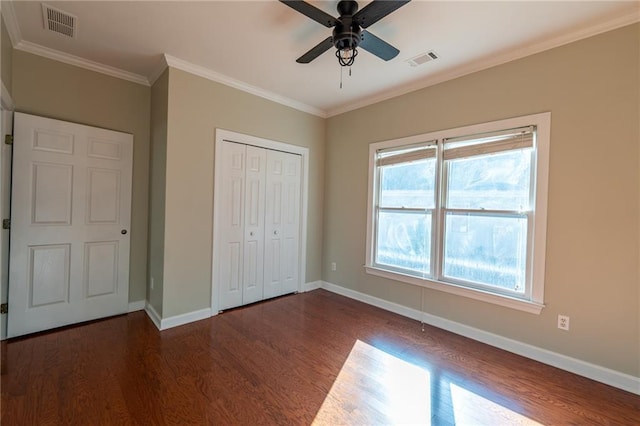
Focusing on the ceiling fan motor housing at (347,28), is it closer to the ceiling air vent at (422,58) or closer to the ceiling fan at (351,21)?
the ceiling fan at (351,21)

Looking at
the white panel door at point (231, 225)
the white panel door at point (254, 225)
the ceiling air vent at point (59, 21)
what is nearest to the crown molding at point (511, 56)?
the white panel door at point (254, 225)

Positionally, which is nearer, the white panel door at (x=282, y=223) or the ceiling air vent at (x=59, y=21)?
the ceiling air vent at (x=59, y=21)

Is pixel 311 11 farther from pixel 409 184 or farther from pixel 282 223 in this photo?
pixel 282 223

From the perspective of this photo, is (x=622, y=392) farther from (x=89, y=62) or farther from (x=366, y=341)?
(x=89, y=62)

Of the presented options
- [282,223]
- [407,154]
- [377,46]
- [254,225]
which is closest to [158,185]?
[254,225]

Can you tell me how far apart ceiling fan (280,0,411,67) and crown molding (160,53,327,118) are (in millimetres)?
1478

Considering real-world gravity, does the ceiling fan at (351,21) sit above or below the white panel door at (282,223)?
above

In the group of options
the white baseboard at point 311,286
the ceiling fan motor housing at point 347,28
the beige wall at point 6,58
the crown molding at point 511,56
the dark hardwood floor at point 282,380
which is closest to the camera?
the dark hardwood floor at point 282,380

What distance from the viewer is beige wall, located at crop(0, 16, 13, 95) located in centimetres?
219

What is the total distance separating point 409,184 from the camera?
3.33 meters

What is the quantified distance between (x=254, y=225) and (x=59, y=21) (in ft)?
8.07

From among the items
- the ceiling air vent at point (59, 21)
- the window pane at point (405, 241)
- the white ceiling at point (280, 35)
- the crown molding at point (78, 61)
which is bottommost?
the window pane at point (405, 241)

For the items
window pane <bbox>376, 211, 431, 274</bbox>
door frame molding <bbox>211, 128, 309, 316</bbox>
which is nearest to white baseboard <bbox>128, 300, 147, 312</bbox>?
door frame molding <bbox>211, 128, 309, 316</bbox>

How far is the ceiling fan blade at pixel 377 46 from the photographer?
76.3 inches
